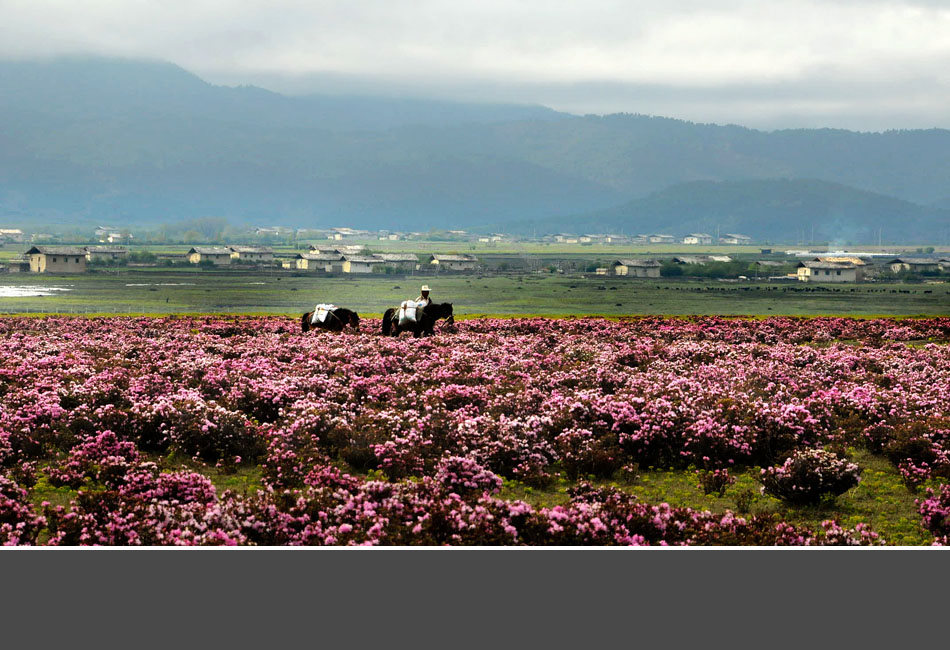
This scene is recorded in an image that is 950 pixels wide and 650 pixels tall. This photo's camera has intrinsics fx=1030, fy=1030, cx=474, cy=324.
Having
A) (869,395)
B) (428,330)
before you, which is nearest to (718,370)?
(869,395)

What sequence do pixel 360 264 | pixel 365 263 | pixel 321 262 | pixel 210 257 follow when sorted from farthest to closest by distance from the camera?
pixel 210 257
pixel 321 262
pixel 365 263
pixel 360 264

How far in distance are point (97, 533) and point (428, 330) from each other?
26883 millimetres

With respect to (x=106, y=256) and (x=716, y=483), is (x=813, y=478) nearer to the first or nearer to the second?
(x=716, y=483)

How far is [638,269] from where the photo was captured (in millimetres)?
168500

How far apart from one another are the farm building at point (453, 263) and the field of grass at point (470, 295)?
653 inches

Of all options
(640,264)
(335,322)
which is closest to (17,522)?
(335,322)

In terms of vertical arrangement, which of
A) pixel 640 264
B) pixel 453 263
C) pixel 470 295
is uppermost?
pixel 640 264

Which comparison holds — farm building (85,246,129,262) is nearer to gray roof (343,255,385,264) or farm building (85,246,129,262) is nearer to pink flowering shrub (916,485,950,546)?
gray roof (343,255,385,264)

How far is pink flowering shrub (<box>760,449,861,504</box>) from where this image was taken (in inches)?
567

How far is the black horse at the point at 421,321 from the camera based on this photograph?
3784 cm

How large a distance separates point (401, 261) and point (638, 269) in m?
43.2

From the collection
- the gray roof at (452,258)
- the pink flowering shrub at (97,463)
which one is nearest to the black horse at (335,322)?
the pink flowering shrub at (97,463)

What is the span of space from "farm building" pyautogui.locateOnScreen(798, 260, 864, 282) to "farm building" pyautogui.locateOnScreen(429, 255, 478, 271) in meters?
54.3

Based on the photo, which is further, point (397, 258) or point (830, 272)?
point (397, 258)
